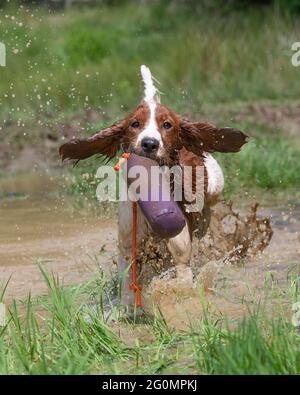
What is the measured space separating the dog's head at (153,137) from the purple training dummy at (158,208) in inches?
2.0

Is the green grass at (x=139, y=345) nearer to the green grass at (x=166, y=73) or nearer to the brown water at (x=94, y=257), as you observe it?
the brown water at (x=94, y=257)

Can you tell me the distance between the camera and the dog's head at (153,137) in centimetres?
555

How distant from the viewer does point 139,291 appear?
564cm

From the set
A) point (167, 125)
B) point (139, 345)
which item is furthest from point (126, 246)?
point (139, 345)

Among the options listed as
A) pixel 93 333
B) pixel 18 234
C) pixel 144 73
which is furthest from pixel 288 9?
pixel 93 333

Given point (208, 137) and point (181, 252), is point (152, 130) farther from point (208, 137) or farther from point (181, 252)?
point (181, 252)

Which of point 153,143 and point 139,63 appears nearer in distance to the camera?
point 153,143

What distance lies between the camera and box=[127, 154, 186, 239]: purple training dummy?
5.44m

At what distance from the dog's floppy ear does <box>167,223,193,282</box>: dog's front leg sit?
1.62ft

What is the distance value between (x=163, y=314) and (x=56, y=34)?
12919 mm

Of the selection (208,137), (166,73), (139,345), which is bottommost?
(139,345)

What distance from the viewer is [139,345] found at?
5.04 meters

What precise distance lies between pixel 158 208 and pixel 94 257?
1782mm

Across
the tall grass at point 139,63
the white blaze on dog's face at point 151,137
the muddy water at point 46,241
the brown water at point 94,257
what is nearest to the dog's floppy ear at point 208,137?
the white blaze on dog's face at point 151,137
